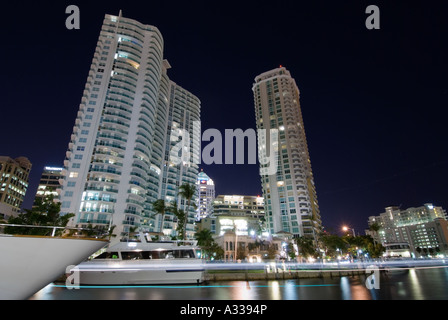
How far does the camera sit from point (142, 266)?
2134 centimetres

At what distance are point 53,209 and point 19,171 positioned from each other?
312 feet

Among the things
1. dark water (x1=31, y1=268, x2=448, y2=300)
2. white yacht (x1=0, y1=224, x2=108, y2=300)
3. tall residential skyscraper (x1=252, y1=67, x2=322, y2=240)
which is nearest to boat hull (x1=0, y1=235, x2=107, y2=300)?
white yacht (x1=0, y1=224, x2=108, y2=300)

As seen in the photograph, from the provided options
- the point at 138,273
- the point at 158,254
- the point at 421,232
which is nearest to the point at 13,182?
the point at 138,273

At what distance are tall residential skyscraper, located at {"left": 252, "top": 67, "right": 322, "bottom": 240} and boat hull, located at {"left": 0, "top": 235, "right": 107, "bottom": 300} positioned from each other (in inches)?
3186

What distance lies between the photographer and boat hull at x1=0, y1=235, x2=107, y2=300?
8.59 metres

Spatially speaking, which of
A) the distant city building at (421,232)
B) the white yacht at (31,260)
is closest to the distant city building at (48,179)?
the white yacht at (31,260)

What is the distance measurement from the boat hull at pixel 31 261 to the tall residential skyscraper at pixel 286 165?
80933 mm

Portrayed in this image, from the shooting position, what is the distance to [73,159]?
194 ft

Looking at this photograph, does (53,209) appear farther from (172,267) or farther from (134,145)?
(134,145)

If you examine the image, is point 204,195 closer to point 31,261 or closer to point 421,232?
point 421,232

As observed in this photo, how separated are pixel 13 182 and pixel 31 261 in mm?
123783

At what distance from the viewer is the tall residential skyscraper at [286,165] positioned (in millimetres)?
90438

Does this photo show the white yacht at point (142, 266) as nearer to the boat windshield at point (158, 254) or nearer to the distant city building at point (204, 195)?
the boat windshield at point (158, 254)
